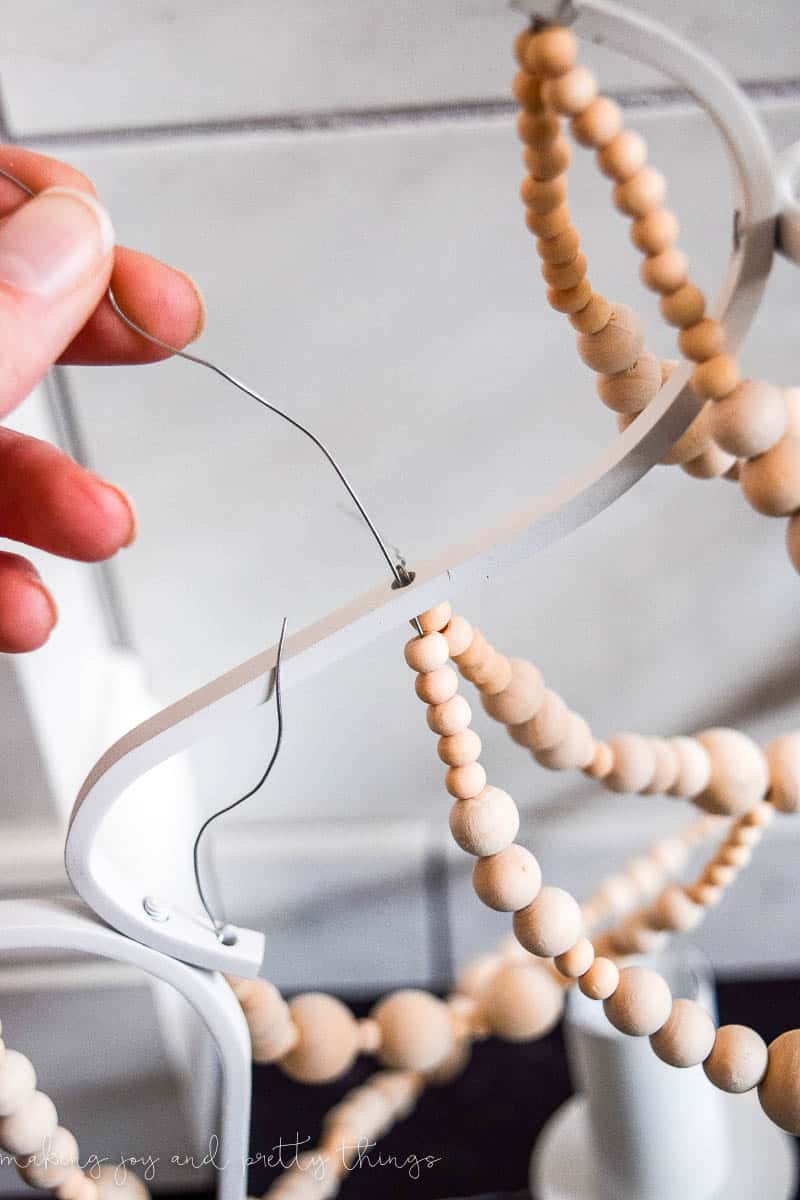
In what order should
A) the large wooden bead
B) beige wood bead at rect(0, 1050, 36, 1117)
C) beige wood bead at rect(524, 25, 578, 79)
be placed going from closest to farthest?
1. beige wood bead at rect(524, 25, 578, 79)
2. beige wood bead at rect(0, 1050, 36, 1117)
3. the large wooden bead

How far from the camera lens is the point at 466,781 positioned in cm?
28

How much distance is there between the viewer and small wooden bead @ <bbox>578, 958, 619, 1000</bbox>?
0.29m

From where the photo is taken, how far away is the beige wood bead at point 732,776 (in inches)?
16.2

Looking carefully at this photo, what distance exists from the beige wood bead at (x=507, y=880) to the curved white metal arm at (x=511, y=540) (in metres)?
0.07

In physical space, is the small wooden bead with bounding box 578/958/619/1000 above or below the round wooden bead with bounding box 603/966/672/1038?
above

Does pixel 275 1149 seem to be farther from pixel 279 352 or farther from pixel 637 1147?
pixel 279 352

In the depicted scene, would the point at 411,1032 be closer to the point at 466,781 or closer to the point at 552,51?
the point at 466,781

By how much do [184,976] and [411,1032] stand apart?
0.50 ft

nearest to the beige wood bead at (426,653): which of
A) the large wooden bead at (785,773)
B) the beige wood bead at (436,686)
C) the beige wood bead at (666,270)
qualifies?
the beige wood bead at (436,686)

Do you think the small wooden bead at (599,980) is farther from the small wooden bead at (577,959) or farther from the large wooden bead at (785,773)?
the large wooden bead at (785,773)

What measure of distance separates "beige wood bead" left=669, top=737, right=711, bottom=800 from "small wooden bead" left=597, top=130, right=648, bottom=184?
237mm

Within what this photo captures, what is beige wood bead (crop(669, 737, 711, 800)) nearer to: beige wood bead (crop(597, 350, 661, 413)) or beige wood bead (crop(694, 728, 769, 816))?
beige wood bead (crop(694, 728, 769, 816))

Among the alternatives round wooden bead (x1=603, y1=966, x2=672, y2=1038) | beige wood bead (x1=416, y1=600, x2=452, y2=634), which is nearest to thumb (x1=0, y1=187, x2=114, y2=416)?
beige wood bead (x1=416, y1=600, x2=452, y2=634)

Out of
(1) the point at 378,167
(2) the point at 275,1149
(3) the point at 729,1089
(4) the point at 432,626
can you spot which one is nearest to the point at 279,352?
(1) the point at 378,167
